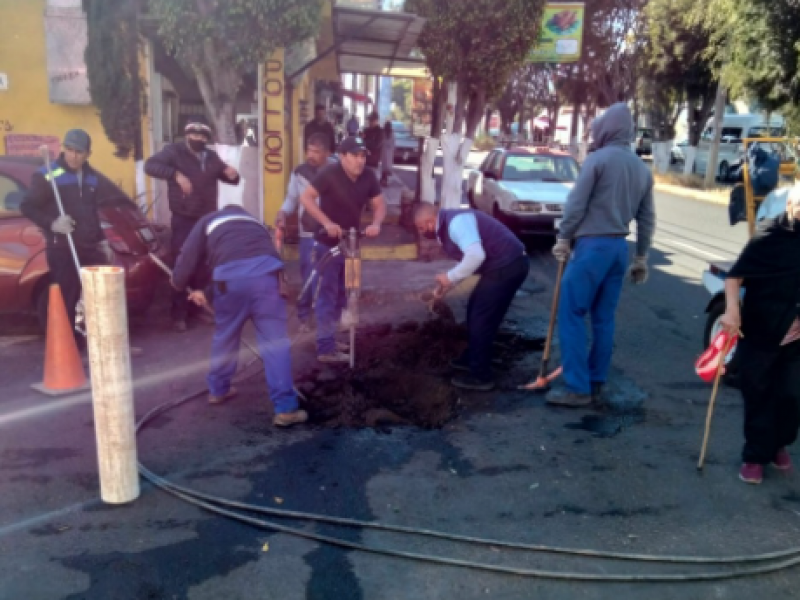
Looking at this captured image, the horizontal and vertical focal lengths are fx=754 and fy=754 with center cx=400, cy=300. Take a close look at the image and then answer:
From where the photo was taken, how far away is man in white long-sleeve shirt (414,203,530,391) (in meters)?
5.33

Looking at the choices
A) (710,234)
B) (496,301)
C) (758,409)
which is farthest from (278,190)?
(710,234)

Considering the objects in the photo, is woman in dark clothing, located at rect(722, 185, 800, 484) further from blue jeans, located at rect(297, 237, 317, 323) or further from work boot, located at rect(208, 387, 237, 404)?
blue jeans, located at rect(297, 237, 317, 323)

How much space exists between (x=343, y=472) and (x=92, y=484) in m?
1.39

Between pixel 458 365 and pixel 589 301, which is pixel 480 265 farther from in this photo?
pixel 458 365

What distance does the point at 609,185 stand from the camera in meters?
5.27

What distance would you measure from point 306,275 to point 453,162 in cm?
542

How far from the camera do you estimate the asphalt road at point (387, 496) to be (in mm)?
3307

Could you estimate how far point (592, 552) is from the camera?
11.6 ft

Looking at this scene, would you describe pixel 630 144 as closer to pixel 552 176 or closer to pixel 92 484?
pixel 92 484

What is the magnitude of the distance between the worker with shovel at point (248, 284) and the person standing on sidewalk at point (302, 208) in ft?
5.92

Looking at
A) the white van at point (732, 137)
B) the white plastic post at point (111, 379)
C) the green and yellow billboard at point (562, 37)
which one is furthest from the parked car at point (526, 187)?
the white van at point (732, 137)

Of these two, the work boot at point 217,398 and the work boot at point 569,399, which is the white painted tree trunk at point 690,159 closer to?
the work boot at point 569,399

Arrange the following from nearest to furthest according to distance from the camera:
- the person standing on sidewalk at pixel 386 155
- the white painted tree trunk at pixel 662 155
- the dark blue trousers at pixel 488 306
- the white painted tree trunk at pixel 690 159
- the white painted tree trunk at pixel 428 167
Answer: the dark blue trousers at pixel 488 306, the white painted tree trunk at pixel 428 167, the person standing on sidewalk at pixel 386 155, the white painted tree trunk at pixel 690 159, the white painted tree trunk at pixel 662 155

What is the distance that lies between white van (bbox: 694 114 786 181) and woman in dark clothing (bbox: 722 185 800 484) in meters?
27.7
